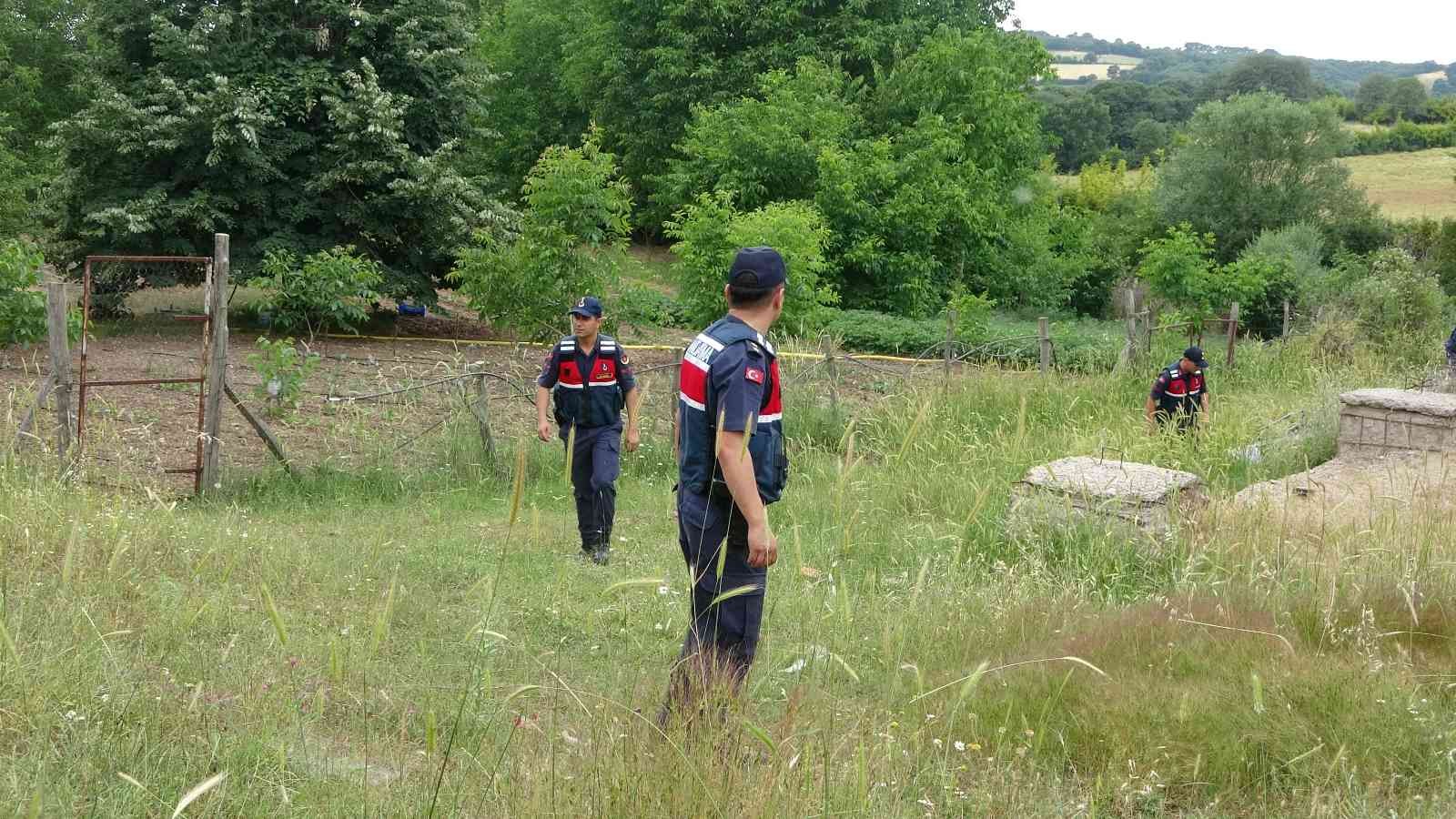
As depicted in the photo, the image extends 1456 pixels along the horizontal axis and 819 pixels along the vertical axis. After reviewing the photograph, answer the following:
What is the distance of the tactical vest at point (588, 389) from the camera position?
26.8 ft

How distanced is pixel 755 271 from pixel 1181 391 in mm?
8425

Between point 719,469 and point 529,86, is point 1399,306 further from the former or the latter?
point 529,86

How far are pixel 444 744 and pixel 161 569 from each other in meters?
2.80

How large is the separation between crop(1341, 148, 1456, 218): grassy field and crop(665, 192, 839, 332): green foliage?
3657 cm

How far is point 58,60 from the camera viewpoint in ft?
112

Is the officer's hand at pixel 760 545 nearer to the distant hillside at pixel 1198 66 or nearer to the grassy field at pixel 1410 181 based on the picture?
the grassy field at pixel 1410 181

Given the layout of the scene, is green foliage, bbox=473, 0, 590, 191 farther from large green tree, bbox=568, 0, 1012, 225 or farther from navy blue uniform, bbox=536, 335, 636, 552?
navy blue uniform, bbox=536, 335, 636, 552

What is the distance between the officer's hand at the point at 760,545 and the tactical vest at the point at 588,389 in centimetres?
410

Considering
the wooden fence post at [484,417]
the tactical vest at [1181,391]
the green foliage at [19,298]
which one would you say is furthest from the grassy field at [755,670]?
the green foliage at [19,298]

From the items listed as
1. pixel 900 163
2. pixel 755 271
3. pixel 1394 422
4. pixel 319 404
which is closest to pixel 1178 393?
pixel 1394 422

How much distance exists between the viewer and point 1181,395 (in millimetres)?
11648

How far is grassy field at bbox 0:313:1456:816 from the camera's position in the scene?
3250mm

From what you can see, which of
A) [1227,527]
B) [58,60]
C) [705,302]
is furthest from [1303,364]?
[58,60]

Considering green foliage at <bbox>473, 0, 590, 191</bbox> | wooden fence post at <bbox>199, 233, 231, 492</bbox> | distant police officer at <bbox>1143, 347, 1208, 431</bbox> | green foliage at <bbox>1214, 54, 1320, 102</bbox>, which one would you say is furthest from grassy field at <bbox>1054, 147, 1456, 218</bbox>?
wooden fence post at <bbox>199, 233, 231, 492</bbox>
